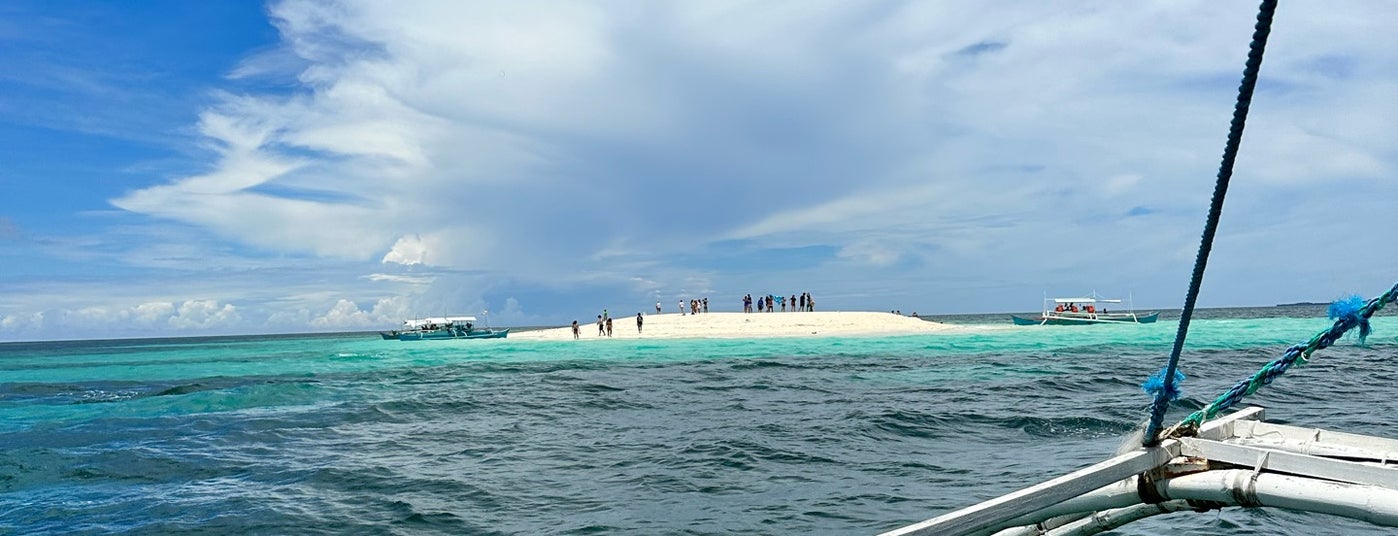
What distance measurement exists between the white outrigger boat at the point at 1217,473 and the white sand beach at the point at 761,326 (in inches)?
1941

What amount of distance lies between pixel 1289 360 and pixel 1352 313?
0.40 meters

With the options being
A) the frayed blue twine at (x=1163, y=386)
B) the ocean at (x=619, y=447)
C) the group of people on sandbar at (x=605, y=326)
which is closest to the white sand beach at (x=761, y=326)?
the group of people on sandbar at (x=605, y=326)

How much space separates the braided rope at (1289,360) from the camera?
376cm

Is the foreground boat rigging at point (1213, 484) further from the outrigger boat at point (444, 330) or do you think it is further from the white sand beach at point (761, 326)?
the outrigger boat at point (444, 330)

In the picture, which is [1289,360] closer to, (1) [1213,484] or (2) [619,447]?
(1) [1213,484]

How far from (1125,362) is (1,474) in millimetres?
31220

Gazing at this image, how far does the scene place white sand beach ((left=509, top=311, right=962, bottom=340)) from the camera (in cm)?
5758

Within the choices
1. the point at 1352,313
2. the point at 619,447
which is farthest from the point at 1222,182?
the point at 619,447

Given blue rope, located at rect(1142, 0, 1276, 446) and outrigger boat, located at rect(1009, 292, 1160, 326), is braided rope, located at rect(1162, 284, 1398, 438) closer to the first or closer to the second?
blue rope, located at rect(1142, 0, 1276, 446)

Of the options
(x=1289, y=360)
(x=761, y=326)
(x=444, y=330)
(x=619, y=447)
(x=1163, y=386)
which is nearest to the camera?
(x=1289, y=360)

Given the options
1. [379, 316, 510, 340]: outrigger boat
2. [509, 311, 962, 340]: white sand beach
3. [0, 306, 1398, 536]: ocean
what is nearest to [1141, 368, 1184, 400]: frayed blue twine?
[0, 306, 1398, 536]: ocean

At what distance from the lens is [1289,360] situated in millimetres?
4109

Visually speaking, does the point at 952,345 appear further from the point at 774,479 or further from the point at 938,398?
the point at 774,479

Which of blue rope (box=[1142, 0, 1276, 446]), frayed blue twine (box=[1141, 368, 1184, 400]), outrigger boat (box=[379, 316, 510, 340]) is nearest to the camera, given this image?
blue rope (box=[1142, 0, 1276, 446])
